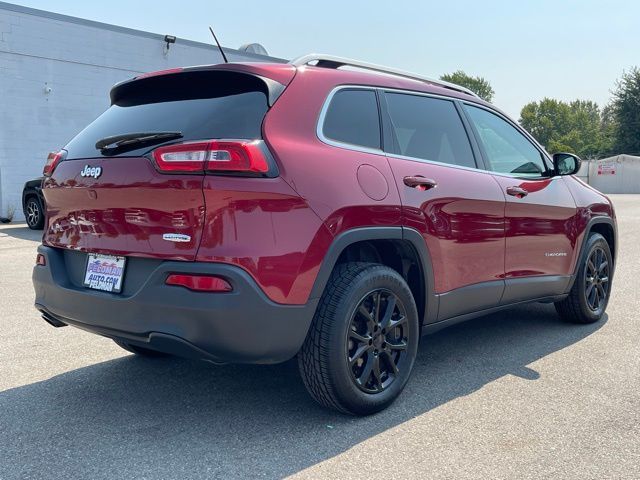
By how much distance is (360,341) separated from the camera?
10.5 feet

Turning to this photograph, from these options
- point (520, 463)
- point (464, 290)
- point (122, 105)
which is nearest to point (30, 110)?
point (122, 105)

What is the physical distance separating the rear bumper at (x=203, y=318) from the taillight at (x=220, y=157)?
435 millimetres

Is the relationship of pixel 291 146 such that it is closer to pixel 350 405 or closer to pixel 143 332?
pixel 143 332

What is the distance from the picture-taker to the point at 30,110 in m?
16.6

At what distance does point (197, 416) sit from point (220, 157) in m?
1.39

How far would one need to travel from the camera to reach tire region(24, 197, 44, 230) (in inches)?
529

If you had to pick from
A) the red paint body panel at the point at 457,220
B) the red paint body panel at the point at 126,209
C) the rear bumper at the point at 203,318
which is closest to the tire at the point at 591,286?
the red paint body panel at the point at 457,220

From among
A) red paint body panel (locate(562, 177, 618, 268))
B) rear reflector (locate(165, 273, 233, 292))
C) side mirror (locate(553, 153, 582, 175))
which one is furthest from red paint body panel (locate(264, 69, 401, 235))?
red paint body panel (locate(562, 177, 618, 268))

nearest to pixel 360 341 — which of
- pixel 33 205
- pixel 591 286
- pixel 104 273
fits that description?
pixel 104 273

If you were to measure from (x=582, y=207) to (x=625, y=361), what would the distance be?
1.39 meters

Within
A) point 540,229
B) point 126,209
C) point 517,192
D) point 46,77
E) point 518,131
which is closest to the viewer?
point 126,209

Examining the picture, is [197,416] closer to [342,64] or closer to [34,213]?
[342,64]

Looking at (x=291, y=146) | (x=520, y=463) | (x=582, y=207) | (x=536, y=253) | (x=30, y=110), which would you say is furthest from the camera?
(x=30, y=110)

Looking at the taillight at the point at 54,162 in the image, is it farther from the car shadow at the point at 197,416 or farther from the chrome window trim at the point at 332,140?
the chrome window trim at the point at 332,140
